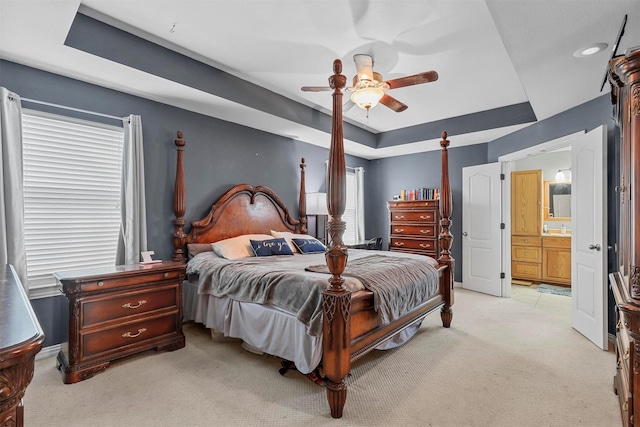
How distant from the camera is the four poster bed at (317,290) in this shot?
2.08m

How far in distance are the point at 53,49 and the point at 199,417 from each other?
2.87m

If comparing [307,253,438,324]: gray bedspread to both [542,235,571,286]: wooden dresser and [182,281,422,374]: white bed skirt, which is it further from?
[542,235,571,286]: wooden dresser

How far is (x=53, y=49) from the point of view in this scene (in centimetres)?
245

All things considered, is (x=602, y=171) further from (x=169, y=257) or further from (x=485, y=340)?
(x=169, y=257)

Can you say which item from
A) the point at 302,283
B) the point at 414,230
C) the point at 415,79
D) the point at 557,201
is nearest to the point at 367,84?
Answer: the point at 415,79

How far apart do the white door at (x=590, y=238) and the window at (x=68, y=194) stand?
4.76 metres

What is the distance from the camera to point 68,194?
9.64 feet

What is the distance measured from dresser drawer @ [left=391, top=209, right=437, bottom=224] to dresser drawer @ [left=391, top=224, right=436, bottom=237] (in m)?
0.10

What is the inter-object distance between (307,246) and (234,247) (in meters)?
0.99

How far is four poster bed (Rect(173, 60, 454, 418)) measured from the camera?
6.83ft

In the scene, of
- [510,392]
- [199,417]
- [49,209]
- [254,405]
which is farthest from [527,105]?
[49,209]

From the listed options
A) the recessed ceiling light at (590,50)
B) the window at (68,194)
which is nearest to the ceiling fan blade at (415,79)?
the recessed ceiling light at (590,50)

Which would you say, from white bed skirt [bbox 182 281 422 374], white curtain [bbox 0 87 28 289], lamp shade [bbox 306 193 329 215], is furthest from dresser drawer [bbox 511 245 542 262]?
white curtain [bbox 0 87 28 289]

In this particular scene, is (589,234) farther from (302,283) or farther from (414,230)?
(302,283)
